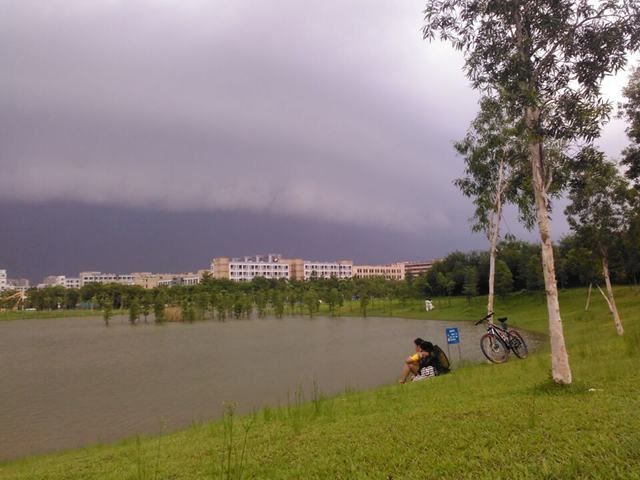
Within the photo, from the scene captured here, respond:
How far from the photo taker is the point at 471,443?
475cm

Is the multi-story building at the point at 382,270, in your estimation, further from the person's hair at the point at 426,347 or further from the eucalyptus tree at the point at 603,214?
the person's hair at the point at 426,347

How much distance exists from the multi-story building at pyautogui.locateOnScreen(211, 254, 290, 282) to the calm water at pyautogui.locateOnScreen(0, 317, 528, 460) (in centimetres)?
12701

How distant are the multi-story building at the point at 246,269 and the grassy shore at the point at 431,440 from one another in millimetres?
146849

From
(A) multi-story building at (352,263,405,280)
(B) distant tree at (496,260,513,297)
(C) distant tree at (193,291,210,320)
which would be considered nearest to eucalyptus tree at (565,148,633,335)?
(B) distant tree at (496,260,513,297)

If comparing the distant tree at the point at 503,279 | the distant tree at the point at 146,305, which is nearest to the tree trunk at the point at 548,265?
the distant tree at the point at 503,279

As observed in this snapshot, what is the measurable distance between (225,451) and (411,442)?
8.02 feet

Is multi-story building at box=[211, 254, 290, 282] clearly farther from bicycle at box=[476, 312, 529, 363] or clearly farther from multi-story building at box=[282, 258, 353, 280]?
bicycle at box=[476, 312, 529, 363]

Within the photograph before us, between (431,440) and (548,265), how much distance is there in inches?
158

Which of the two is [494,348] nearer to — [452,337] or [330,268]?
[452,337]

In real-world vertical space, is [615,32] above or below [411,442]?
above

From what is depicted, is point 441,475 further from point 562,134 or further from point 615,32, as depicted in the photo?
point 615,32

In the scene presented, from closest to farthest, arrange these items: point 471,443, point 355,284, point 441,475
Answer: point 441,475 → point 471,443 → point 355,284

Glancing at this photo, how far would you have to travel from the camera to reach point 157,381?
1686 cm


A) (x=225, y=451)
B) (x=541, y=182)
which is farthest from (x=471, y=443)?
(x=541, y=182)
